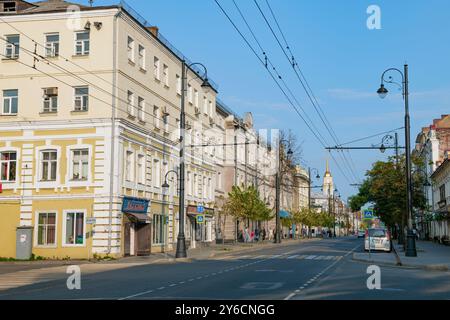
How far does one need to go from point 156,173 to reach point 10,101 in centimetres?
1052

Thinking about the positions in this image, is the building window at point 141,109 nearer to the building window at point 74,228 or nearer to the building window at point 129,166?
the building window at point 129,166

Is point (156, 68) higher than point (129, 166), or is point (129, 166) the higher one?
point (156, 68)

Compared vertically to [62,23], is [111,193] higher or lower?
lower

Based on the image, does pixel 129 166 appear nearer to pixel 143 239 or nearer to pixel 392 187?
→ pixel 143 239

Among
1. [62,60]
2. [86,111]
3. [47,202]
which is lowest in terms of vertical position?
→ [47,202]

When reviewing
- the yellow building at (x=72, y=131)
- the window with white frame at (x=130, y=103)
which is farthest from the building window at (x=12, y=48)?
the window with white frame at (x=130, y=103)

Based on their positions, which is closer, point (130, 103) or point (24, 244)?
point (24, 244)

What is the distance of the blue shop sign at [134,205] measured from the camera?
35594 mm

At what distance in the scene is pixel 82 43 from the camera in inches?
1426

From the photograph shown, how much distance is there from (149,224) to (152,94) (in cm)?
862

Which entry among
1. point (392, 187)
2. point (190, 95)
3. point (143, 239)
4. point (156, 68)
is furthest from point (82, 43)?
point (392, 187)
